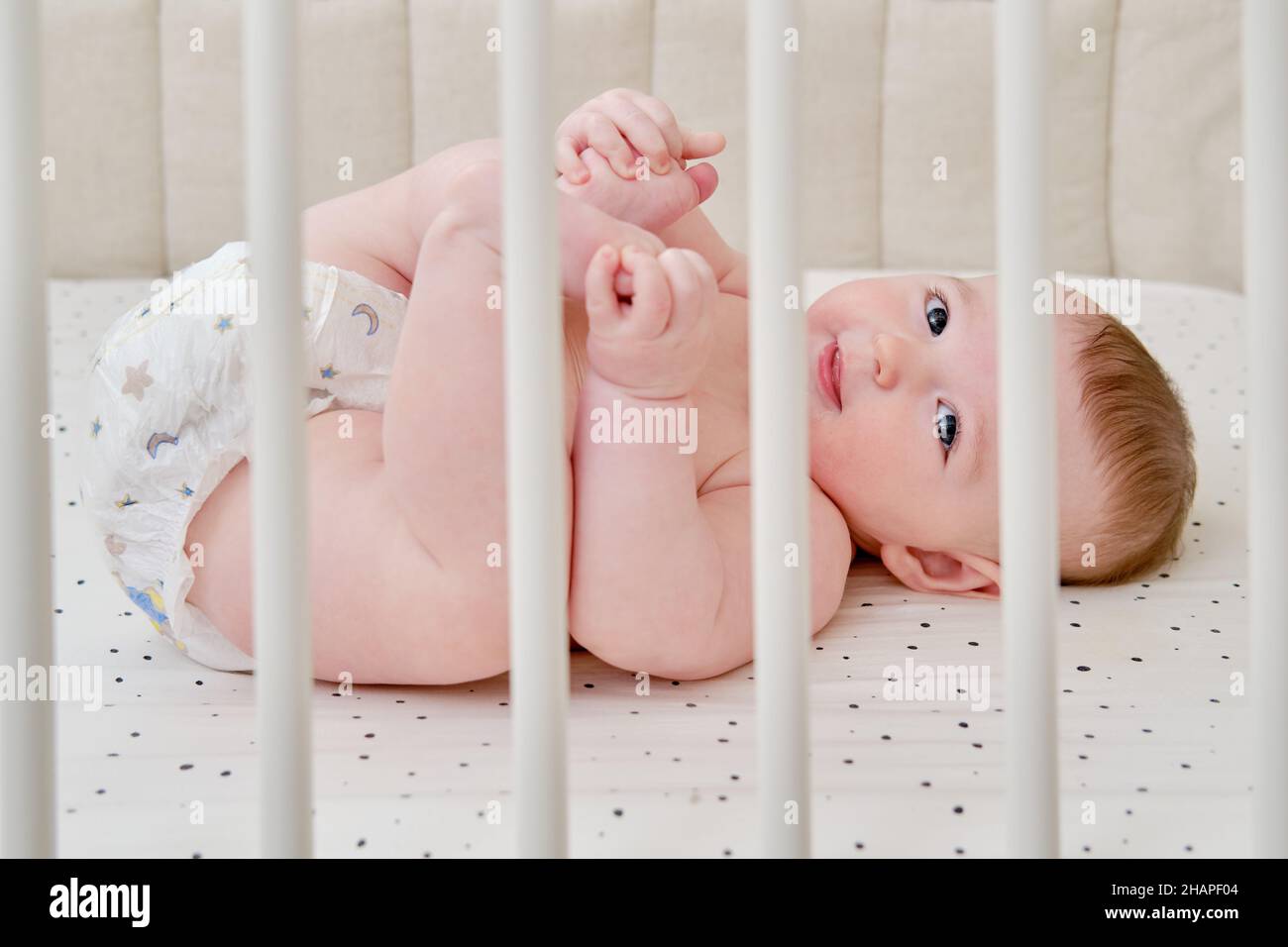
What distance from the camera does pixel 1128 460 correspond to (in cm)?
102

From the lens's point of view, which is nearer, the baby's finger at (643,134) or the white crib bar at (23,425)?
the white crib bar at (23,425)

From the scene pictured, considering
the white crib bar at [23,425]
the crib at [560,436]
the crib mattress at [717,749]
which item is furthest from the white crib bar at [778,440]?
the white crib bar at [23,425]

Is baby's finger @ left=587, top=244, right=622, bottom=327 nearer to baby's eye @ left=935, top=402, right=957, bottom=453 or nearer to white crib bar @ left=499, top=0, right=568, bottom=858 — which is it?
white crib bar @ left=499, top=0, right=568, bottom=858

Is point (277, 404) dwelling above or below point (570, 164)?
below

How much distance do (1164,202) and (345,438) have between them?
1370mm

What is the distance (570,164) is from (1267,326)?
20.1 inches

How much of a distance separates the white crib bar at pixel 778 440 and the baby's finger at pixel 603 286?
0.13m

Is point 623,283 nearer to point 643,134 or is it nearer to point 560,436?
point 560,436

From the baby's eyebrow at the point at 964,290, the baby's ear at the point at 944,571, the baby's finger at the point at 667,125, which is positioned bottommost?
the baby's ear at the point at 944,571

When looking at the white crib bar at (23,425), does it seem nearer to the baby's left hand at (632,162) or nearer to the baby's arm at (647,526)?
the baby's arm at (647,526)

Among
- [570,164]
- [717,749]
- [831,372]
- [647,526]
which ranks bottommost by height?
[717,749]

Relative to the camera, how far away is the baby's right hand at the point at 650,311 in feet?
2.17

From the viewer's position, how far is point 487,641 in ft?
2.69

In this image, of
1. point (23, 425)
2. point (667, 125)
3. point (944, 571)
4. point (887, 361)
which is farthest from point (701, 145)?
point (23, 425)
